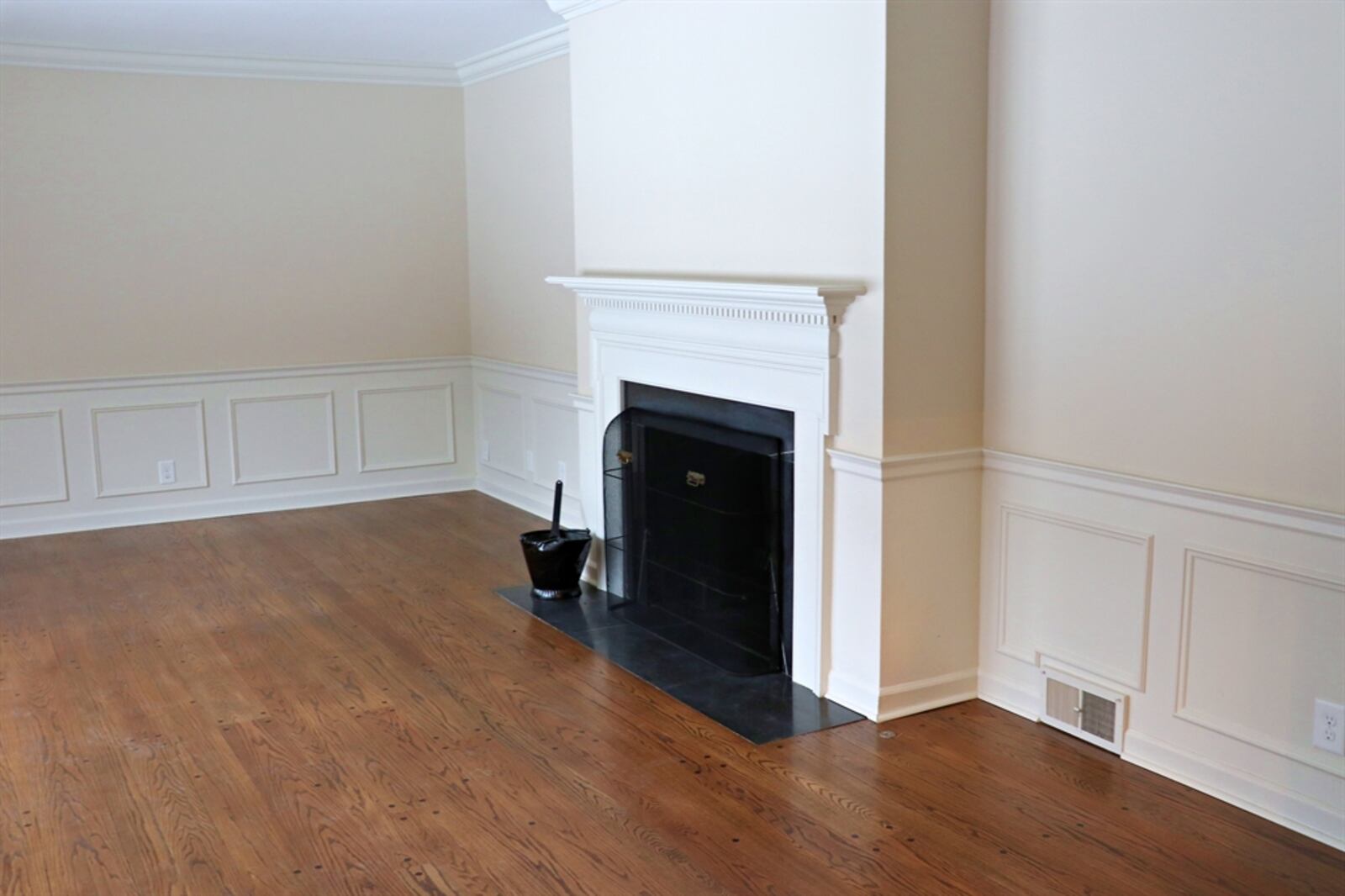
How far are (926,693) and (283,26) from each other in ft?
14.0

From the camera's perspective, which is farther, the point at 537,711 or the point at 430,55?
the point at 430,55

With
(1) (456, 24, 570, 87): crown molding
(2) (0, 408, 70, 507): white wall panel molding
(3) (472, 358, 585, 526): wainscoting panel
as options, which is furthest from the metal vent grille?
(2) (0, 408, 70, 507): white wall panel molding

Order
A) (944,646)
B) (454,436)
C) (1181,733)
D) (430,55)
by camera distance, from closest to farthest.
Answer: (1181,733)
(944,646)
(430,55)
(454,436)

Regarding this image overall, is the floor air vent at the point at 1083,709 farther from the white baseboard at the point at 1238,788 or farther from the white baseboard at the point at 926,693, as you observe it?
the white baseboard at the point at 926,693

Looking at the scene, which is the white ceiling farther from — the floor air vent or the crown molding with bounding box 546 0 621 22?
the floor air vent

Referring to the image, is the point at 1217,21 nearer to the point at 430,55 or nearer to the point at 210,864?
the point at 210,864

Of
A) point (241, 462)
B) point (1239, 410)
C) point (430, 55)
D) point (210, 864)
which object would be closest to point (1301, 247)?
point (1239, 410)

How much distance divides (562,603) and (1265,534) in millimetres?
2771

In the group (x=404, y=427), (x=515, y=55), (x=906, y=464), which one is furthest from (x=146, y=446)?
(x=906, y=464)

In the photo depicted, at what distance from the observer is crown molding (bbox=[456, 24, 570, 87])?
5.88 m

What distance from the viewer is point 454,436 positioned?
7375mm

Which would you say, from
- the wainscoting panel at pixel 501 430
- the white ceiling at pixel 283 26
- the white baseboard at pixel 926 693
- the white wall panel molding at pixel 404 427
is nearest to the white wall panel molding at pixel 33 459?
the white wall panel molding at pixel 404 427

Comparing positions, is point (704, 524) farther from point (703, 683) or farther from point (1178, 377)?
point (1178, 377)

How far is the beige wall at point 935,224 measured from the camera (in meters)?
3.47
